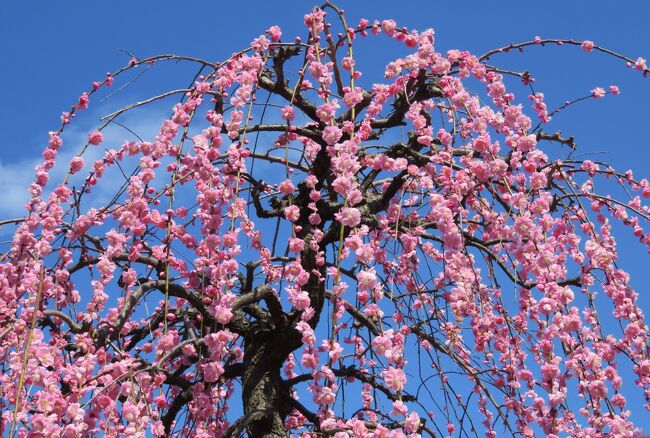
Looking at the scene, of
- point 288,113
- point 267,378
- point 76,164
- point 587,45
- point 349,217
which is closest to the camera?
point 349,217

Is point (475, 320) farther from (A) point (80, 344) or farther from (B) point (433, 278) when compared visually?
(A) point (80, 344)

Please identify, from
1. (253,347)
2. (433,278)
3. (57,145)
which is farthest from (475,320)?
(57,145)

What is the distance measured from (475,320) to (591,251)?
33.4 inches

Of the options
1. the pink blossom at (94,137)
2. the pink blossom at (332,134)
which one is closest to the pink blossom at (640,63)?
the pink blossom at (332,134)

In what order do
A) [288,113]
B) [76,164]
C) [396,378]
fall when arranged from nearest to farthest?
[396,378]
[76,164]
[288,113]

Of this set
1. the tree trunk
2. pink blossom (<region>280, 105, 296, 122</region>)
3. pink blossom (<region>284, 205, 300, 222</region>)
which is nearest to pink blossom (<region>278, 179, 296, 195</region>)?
pink blossom (<region>284, 205, 300, 222</region>)

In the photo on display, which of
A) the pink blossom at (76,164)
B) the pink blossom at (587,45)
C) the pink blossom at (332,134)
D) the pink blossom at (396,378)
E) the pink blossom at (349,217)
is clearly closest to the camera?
the pink blossom at (396,378)

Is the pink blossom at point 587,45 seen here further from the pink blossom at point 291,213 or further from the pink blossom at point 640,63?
the pink blossom at point 291,213

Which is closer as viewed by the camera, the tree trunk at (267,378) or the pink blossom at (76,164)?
the pink blossom at (76,164)

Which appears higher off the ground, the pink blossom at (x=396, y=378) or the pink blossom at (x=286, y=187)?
the pink blossom at (x=286, y=187)

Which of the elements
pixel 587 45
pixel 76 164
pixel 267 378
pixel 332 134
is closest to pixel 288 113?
pixel 332 134

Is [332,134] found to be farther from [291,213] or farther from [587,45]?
[587,45]

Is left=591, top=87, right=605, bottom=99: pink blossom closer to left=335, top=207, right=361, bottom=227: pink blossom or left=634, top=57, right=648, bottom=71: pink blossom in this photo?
left=634, top=57, right=648, bottom=71: pink blossom

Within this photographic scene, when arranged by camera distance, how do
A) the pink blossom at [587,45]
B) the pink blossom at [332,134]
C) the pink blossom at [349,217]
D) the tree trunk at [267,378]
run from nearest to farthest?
the pink blossom at [349,217] → the pink blossom at [332,134] → the tree trunk at [267,378] → the pink blossom at [587,45]
